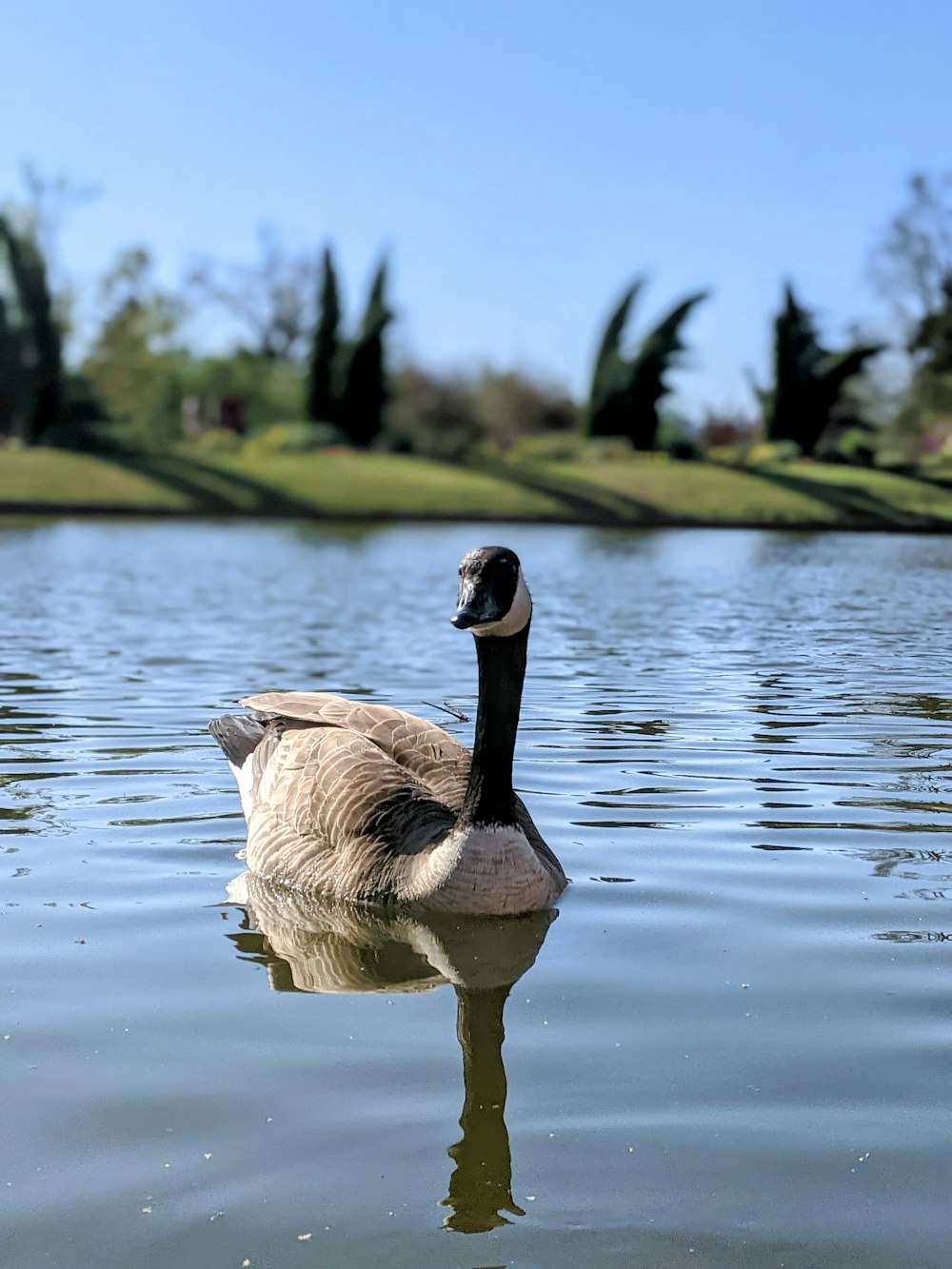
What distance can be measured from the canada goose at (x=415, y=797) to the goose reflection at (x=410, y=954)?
0.09 meters

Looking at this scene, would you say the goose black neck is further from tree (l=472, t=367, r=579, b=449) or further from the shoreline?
tree (l=472, t=367, r=579, b=449)

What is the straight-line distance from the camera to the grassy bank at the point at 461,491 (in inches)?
2010

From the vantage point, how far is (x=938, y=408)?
2805 inches

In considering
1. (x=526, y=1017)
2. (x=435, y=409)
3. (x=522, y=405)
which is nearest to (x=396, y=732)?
(x=526, y=1017)

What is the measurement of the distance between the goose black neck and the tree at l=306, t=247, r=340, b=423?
6156cm

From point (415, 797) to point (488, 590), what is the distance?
107 cm

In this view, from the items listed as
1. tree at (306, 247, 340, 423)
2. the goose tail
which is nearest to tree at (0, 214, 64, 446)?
tree at (306, 247, 340, 423)

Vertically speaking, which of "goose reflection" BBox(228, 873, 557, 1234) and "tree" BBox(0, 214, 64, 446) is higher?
"tree" BBox(0, 214, 64, 446)

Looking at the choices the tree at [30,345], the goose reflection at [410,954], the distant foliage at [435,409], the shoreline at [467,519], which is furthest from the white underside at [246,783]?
the distant foliage at [435,409]

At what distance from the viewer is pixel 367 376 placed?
219 ft

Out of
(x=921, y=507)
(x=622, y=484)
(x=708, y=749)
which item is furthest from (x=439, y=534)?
(x=708, y=749)

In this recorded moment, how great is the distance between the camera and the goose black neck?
633 centimetres

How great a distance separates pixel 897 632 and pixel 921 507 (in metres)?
38.2

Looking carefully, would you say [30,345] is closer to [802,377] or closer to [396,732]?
[802,377]
